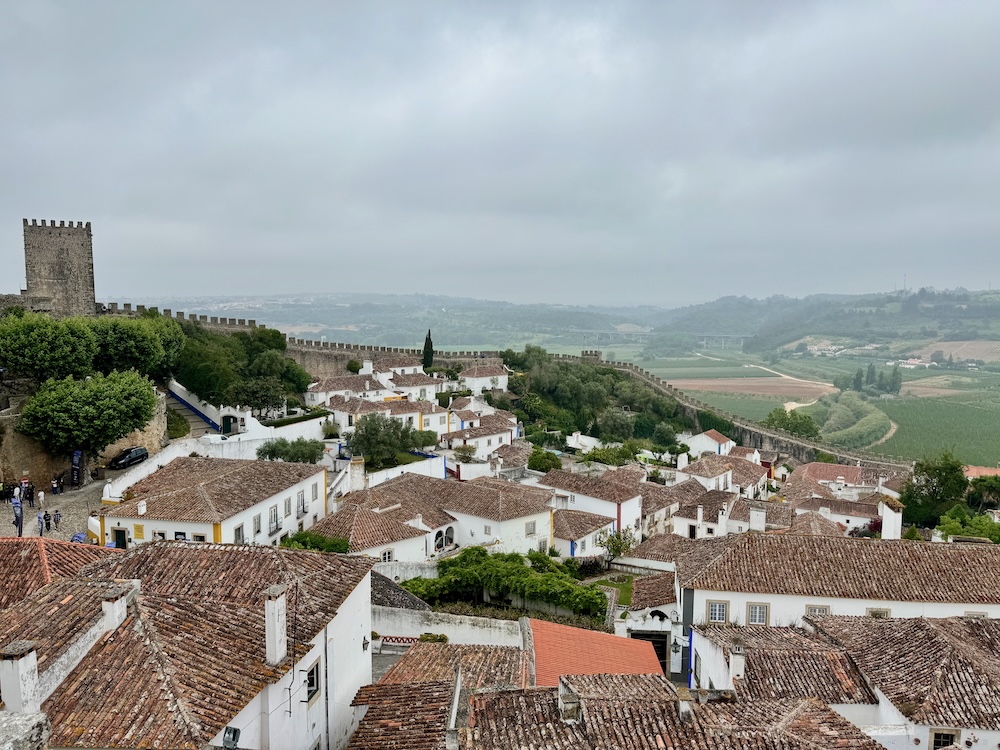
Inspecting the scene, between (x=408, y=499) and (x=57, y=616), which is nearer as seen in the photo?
(x=57, y=616)

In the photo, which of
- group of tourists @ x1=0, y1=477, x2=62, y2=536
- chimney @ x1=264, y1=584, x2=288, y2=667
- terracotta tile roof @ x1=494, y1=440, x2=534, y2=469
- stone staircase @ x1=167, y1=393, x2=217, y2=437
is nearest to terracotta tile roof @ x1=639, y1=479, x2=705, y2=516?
terracotta tile roof @ x1=494, y1=440, x2=534, y2=469

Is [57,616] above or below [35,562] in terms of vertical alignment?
above

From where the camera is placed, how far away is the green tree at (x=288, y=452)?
88.5 ft

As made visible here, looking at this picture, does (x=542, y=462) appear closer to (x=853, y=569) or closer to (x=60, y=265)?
(x=853, y=569)

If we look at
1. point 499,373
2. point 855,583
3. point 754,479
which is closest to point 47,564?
point 855,583

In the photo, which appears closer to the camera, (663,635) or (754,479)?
(663,635)

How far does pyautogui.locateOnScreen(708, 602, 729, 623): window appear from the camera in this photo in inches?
598

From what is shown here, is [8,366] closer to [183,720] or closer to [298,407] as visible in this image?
[298,407]

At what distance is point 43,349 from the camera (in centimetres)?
2359

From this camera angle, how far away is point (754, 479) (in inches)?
1555

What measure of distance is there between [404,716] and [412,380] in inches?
1451

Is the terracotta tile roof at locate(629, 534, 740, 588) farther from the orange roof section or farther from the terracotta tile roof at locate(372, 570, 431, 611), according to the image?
the terracotta tile roof at locate(372, 570, 431, 611)

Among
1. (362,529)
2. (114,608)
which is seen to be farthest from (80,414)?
(114,608)

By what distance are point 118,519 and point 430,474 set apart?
13648mm
